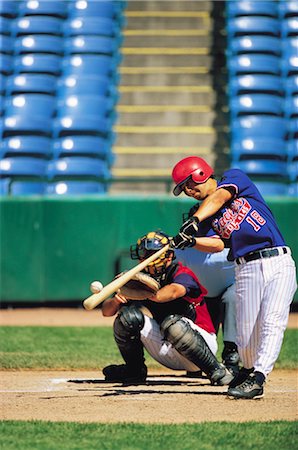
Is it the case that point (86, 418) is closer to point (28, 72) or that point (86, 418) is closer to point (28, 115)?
point (28, 115)

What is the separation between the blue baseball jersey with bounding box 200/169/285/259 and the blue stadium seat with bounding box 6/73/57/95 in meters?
8.90

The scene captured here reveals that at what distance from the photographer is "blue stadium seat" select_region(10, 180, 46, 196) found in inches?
436

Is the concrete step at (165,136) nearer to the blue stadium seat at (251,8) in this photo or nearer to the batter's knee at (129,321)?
the blue stadium seat at (251,8)

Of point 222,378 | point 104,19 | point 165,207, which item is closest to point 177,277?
point 222,378

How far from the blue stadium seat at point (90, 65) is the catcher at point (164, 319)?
8.67 m

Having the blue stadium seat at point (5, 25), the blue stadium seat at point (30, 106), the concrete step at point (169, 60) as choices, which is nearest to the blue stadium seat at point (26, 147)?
the blue stadium seat at point (30, 106)

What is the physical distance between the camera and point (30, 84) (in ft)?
45.4

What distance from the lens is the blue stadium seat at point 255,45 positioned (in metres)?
13.9

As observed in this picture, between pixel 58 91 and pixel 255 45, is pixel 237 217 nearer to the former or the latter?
pixel 58 91

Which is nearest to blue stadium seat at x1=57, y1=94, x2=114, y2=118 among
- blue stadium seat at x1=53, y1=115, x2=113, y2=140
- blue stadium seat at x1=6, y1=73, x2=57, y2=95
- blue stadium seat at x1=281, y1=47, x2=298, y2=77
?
blue stadium seat at x1=53, y1=115, x2=113, y2=140

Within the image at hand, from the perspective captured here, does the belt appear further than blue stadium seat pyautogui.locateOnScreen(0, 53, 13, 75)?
No

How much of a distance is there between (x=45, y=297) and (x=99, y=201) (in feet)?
4.15

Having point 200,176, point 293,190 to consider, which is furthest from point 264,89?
point 200,176

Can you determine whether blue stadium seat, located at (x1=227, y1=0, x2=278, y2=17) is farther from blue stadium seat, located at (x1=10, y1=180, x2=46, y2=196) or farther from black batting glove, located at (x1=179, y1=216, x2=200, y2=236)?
black batting glove, located at (x1=179, y1=216, x2=200, y2=236)
